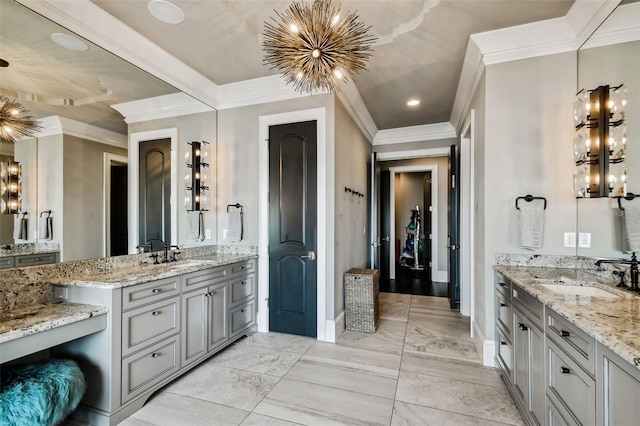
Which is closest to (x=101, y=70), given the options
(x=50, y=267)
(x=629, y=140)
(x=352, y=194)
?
(x=50, y=267)

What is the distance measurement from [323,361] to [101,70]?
3098 mm

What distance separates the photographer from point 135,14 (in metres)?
2.25

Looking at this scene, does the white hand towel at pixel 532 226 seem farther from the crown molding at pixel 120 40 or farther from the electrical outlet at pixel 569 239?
the crown molding at pixel 120 40

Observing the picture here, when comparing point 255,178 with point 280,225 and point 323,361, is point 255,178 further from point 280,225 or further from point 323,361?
point 323,361

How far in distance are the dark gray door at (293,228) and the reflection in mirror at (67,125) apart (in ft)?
4.77

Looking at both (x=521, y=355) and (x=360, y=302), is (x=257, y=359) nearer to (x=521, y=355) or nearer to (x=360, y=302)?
(x=360, y=302)

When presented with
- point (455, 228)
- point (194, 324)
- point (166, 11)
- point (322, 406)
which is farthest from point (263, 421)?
point (455, 228)

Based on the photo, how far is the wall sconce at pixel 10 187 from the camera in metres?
1.77

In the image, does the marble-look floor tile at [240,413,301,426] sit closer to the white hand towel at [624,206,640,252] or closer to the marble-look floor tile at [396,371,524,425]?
the marble-look floor tile at [396,371,524,425]

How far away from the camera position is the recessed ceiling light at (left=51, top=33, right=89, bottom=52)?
2025mm

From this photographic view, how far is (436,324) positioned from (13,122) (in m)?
4.27

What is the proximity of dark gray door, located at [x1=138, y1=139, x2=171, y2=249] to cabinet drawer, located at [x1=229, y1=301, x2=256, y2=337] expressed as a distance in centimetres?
103

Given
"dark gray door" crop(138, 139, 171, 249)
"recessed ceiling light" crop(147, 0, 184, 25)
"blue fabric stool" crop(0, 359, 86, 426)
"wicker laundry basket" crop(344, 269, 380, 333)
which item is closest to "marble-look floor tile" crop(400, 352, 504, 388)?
"wicker laundry basket" crop(344, 269, 380, 333)

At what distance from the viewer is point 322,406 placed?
6.73 feet
